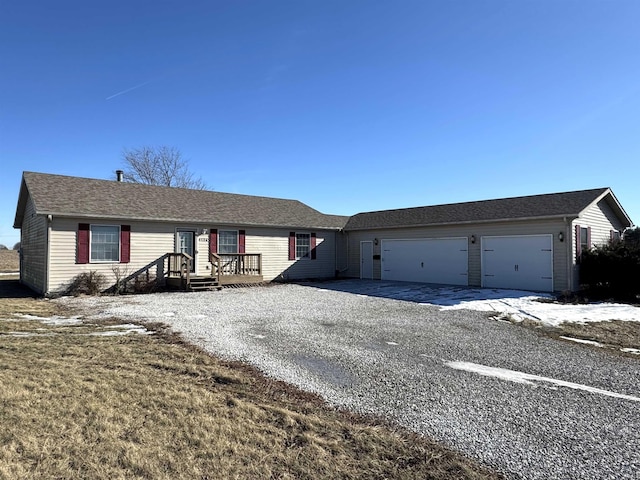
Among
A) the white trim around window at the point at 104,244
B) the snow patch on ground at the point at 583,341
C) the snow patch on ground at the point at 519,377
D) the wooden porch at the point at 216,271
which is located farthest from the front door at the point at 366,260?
the snow patch on ground at the point at 519,377

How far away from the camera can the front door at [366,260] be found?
1992 centimetres

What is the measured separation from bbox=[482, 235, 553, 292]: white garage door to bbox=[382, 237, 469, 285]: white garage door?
3.07 ft

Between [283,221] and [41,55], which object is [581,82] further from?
[41,55]

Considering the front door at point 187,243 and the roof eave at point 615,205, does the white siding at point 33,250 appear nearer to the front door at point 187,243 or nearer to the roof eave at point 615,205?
the front door at point 187,243

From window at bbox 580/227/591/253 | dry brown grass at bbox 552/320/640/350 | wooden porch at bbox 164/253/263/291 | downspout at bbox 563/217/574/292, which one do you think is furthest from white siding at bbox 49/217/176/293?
window at bbox 580/227/591/253

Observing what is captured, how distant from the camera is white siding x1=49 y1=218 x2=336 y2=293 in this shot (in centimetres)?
1304

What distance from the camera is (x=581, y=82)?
11.1 metres

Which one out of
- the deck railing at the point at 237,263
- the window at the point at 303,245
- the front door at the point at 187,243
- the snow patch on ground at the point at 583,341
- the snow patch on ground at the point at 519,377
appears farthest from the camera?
the window at the point at 303,245

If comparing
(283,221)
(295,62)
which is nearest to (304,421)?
(295,62)

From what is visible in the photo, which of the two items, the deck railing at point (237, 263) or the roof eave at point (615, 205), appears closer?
the roof eave at point (615, 205)

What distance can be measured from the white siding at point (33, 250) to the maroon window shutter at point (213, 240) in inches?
223

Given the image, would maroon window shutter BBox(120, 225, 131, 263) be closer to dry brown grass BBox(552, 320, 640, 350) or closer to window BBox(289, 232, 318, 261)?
window BBox(289, 232, 318, 261)

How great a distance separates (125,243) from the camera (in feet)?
46.9

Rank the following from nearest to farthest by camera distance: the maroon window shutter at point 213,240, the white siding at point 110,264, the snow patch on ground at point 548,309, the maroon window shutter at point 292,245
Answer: the snow patch on ground at point 548,309, the white siding at point 110,264, the maroon window shutter at point 213,240, the maroon window shutter at point 292,245
